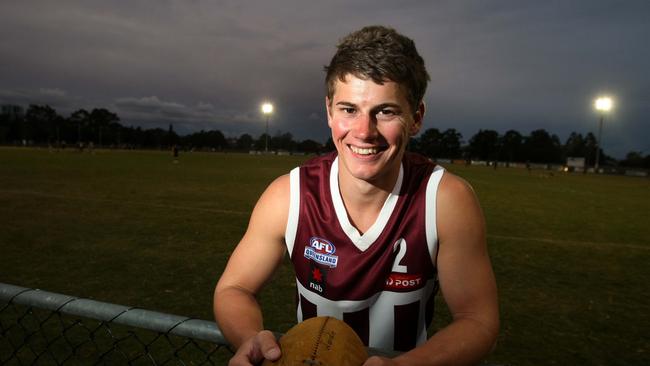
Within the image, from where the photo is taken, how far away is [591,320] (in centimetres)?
513

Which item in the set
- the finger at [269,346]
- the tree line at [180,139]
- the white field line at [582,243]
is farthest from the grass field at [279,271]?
the tree line at [180,139]

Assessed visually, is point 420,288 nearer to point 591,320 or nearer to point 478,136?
point 591,320

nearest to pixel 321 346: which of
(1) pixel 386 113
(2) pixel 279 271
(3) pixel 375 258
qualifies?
(3) pixel 375 258

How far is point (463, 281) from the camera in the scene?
2.04m

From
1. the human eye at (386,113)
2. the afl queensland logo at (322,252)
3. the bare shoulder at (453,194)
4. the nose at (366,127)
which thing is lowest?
the afl queensland logo at (322,252)

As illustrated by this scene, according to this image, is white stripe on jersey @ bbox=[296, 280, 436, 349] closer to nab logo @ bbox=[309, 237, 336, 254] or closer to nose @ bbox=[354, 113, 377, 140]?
nab logo @ bbox=[309, 237, 336, 254]

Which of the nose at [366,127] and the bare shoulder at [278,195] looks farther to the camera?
the bare shoulder at [278,195]

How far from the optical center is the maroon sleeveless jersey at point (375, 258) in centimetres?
223

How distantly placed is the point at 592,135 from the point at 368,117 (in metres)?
169

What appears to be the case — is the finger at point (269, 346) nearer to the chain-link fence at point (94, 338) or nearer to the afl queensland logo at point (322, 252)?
the chain-link fence at point (94, 338)

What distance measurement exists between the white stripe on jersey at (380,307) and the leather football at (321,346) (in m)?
0.66

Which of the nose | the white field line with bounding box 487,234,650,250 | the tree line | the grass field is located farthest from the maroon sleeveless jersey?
the tree line

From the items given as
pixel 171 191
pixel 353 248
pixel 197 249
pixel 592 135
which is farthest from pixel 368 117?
pixel 592 135

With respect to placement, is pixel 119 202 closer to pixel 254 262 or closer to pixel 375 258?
pixel 254 262
